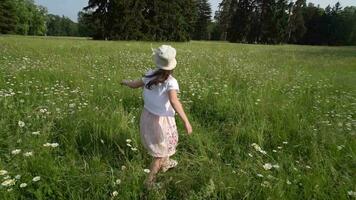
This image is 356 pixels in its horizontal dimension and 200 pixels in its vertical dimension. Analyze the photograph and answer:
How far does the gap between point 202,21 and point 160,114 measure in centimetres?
8591

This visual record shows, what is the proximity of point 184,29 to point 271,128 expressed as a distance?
1973 inches

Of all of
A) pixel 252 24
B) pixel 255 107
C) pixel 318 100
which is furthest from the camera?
pixel 252 24

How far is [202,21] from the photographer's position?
285ft

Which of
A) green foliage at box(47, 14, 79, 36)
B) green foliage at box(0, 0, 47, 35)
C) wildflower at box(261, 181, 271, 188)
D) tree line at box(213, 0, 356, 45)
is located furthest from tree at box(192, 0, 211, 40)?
wildflower at box(261, 181, 271, 188)

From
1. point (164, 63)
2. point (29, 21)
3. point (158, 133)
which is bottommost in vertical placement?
point (158, 133)

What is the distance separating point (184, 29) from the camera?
53688mm

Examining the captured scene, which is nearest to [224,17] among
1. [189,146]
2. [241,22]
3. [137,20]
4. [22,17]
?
[241,22]

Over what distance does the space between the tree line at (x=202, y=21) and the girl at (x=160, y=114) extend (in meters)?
42.2

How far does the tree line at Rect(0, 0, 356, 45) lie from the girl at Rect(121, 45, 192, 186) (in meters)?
42.2

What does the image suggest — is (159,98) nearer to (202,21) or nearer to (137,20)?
(137,20)

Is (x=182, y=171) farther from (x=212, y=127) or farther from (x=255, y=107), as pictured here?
(x=255, y=107)

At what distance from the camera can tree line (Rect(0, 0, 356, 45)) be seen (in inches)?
1800

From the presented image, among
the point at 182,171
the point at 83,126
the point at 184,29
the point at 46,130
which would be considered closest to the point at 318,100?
the point at 182,171

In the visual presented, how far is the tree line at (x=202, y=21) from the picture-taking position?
45719mm
